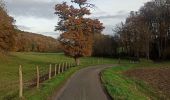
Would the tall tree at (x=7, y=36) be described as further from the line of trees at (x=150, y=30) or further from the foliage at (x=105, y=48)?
the foliage at (x=105, y=48)

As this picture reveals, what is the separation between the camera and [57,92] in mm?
25109

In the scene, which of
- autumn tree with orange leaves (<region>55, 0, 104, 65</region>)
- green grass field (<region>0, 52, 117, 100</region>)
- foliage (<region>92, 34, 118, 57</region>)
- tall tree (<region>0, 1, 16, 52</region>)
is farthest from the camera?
foliage (<region>92, 34, 118, 57</region>)

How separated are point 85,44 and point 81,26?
3.69 metres

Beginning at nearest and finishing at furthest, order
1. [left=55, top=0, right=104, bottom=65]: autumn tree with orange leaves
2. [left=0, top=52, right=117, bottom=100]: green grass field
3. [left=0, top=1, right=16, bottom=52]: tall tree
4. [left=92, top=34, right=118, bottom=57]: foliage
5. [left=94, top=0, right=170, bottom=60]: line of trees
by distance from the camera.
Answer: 1. [left=0, top=52, right=117, bottom=100]: green grass field
2. [left=0, top=1, right=16, bottom=52]: tall tree
3. [left=55, top=0, right=104, bottom=65]: autumn tree with orange leaves
4. [left=94, top=0, right=170, bottom=60]: line of trees
5. [left=92, top=34, right=118, bottom=57]: foliage

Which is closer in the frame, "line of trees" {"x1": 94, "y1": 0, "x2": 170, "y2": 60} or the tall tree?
the tall tree

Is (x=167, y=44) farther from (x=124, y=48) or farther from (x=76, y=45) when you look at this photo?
(x=76, y=45)

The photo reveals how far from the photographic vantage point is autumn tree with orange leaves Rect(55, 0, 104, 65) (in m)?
74.0

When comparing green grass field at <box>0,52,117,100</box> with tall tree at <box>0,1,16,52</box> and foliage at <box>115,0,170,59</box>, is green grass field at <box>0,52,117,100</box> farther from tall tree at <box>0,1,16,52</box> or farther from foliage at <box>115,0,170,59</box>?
foliage at <box>115,0,170,59</box>

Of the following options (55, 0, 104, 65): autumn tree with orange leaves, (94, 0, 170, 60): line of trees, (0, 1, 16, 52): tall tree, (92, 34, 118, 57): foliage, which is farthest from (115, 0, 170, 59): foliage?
(0, 1, 16, 52): tall tree

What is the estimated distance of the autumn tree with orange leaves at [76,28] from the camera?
243ft

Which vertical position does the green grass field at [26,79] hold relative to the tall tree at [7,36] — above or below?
below

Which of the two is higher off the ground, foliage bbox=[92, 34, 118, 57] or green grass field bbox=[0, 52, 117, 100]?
foliage bbox=[92, 34, 118, 57]

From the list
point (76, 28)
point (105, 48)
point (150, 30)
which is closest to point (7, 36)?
point (76, 28)

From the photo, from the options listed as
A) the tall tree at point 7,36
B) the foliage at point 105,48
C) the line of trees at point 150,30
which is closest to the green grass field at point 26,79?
the tall tree at point 7,36
